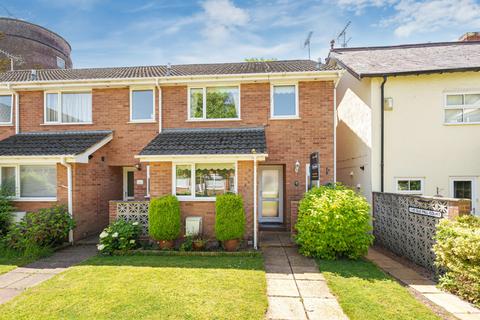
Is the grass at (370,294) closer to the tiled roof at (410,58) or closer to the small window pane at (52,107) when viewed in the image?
the tiled roof at (410,58)

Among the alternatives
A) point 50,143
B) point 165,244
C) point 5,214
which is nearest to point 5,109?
point 50,143

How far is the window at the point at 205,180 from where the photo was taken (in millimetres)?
9062

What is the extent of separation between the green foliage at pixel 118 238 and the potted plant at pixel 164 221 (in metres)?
0.58

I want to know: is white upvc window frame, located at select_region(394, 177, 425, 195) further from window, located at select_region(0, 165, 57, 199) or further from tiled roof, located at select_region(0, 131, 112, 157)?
window, located at select_region(0, 165, 57, 199)

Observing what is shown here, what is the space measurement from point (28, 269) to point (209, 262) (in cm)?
496

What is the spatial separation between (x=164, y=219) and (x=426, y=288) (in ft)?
23.5

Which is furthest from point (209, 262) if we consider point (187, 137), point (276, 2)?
point (276, 2)

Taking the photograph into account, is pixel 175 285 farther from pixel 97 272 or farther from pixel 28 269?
pixel 28 269

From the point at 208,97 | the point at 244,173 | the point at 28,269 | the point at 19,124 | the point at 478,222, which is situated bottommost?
the point at 28,269

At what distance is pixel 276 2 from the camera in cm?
1118

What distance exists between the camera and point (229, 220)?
8.08 meters

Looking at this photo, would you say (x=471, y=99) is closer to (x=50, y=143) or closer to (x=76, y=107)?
(x=76, y=107)

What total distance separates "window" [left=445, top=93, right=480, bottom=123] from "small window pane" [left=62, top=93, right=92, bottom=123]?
1474 centimetres

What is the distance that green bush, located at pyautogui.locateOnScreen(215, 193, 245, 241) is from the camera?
8.06 m
